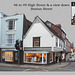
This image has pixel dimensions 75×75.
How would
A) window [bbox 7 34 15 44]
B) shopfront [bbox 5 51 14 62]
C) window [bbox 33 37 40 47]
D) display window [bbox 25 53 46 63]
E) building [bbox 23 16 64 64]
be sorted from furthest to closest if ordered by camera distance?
1. window [bbox 7 34 15 44]
2. shopfront [bbox 5 51 14 62]
3. window [bbox 33 37 40 47]
4. display window [bbox 25 53 46 63]
5. building [bbox 23 16 64 64]

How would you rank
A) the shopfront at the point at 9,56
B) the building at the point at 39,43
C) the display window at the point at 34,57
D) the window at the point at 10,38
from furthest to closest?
the window at the point at 10,38, the shopfront at the point at 9,56, the display window at the point at 34,57, the building at the point at 39,43

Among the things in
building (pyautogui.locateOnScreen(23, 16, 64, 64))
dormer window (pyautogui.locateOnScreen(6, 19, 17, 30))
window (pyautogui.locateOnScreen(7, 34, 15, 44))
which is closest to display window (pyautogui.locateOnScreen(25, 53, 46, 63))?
building (pyautogui.locateOnScreen(23, 16, 64, 64))

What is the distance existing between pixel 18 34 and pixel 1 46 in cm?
414

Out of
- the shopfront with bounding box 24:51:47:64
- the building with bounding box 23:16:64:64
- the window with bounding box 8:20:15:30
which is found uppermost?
the window with bounding box 8:20:15:30

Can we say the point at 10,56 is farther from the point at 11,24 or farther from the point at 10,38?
the point at 11,24

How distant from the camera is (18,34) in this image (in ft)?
73.5

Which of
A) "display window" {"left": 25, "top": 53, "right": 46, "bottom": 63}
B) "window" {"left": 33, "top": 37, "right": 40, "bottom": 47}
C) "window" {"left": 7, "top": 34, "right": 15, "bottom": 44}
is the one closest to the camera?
"display window" {"left": 25, "top": 53, "right": 46, "bottom": 63}

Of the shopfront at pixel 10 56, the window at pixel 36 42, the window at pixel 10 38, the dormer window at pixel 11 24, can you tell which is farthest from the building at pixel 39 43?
the dormer window at pixel 11 24

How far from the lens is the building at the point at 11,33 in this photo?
22267 millimetres

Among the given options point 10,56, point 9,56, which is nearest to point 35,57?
point 10,56

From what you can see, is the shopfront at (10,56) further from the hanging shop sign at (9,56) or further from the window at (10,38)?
the window at (10,38)

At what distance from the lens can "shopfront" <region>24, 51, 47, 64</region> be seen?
20.1 m

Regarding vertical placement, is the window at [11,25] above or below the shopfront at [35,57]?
above

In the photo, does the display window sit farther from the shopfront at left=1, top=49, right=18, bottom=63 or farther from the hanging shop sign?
the hanging shop sign
